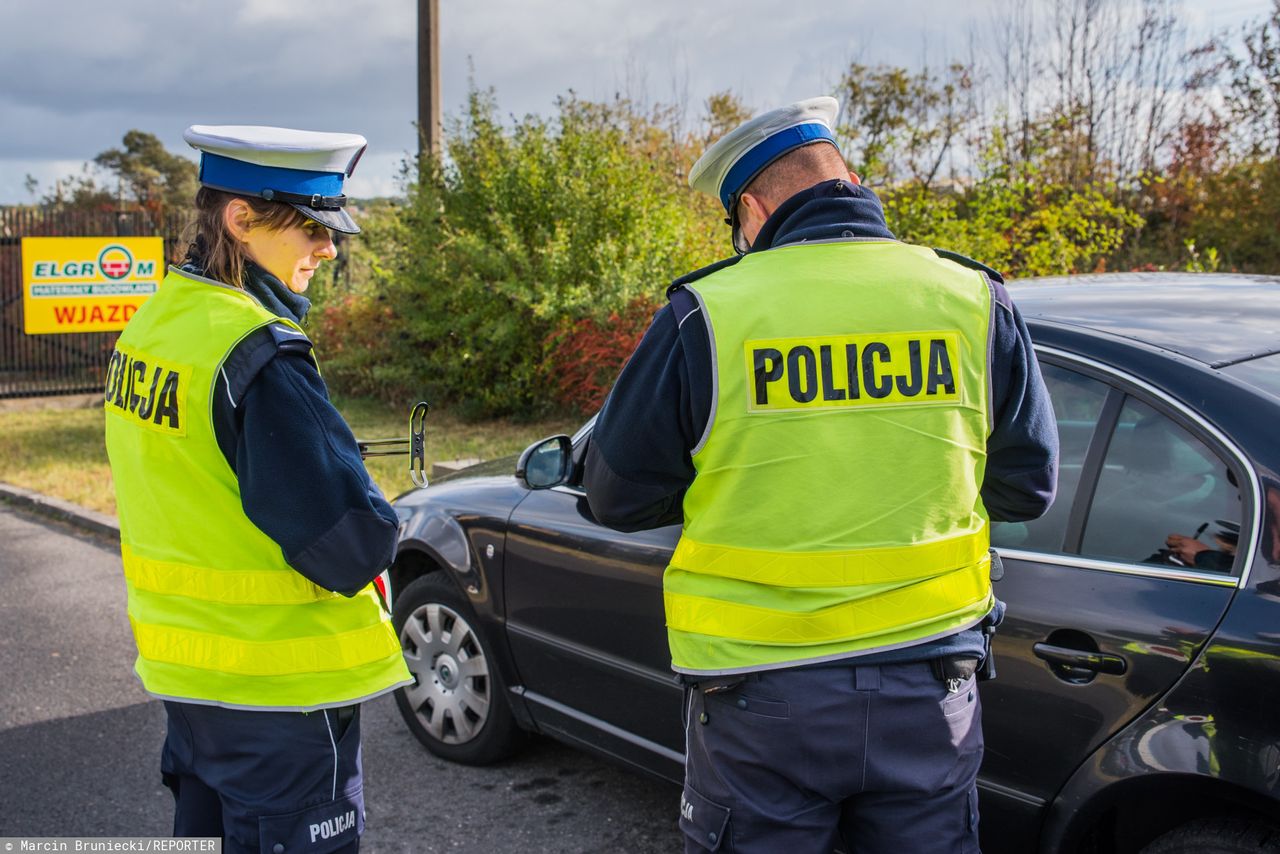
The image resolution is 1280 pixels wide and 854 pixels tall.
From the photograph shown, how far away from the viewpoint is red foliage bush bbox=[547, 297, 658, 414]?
9430mm

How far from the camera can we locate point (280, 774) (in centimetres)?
207

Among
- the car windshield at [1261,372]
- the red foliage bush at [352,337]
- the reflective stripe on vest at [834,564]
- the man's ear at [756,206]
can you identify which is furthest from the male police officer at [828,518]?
the red foliage bush at [352,337]

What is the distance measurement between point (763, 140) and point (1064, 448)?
113 centimetres

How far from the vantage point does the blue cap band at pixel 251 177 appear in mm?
Answer: 2156

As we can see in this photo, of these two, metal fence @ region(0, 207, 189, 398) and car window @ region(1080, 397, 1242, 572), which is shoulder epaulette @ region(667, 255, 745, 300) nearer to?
car window @ region(1080, 397, 1242, 572)

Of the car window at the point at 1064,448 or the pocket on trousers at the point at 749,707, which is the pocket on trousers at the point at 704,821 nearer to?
the pocket on trousers at the point at 749,707

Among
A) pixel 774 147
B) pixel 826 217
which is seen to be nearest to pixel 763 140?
pixel 774 147

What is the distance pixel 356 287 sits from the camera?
Result: 1340 centimetres

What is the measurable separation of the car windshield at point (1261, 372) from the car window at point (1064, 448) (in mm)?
270

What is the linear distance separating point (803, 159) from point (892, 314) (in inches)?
14.9

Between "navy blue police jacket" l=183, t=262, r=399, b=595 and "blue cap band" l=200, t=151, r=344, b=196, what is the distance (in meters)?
0.31

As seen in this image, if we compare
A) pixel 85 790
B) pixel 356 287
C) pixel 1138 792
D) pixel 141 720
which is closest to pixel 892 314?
pixel 1138 792

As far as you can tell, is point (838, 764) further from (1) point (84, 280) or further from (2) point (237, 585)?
(1) point (84, 280)

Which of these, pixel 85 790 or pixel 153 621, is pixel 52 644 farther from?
pixel 153 621
